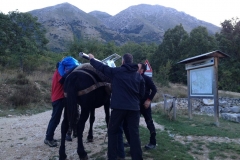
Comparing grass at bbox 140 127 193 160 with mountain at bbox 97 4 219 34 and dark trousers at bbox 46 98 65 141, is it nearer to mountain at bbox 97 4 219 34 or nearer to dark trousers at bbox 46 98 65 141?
dark trousers at bbox 46 98 65 141

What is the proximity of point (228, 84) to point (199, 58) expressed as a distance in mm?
27211

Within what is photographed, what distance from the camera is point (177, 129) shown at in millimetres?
8078

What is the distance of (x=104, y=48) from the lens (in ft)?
118

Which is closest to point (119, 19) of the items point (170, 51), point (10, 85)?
point (170, 51)

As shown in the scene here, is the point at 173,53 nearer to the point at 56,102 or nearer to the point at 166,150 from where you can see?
the point at 166,150

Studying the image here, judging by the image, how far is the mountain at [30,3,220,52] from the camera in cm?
10062

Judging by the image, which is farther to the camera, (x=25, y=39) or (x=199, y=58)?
(x=25, y=39)

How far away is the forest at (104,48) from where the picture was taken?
92.5ft

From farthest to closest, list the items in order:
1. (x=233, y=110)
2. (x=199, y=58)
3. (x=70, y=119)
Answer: (x=233, y=110) < (x=199, y=58) < (x=70, y=119)

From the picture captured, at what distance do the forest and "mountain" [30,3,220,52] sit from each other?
2714 centimetres

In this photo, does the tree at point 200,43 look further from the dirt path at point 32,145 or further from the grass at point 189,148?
the dirt path at point 32,145

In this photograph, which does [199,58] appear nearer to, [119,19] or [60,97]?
[60,97]

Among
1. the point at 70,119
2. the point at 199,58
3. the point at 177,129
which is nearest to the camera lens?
the point at 70,119

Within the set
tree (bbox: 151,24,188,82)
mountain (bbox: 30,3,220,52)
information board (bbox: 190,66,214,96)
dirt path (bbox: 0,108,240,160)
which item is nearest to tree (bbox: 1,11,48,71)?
tree (bbox: 151,24,188,82)
